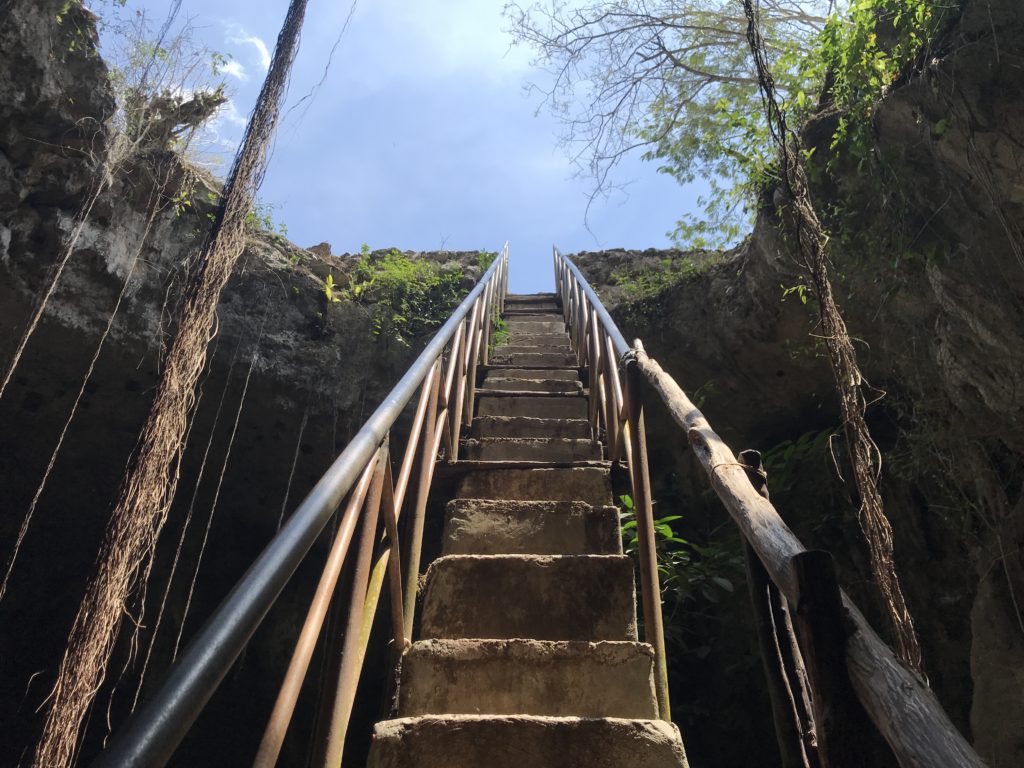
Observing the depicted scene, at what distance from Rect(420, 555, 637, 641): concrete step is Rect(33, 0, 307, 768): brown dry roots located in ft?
3.55

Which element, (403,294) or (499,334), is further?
(499,334)

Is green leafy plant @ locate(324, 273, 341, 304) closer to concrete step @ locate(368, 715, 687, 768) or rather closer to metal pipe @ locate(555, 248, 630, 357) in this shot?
metal pipe @ locate(555, 248, 630, 357)

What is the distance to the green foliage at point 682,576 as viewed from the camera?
315 cm

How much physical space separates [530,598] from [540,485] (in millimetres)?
702

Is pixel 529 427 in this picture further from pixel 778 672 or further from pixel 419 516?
pixel 778 672

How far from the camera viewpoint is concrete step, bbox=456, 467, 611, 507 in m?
2.65

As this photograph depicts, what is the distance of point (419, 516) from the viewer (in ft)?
6.81

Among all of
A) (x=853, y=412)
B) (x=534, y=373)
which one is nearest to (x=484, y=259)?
(x=534, y=373)

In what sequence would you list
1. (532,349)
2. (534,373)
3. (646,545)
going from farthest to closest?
(532,349), (534,373), (646,545)

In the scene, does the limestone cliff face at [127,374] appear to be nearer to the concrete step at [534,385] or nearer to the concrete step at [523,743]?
the concrete step at [534,385]

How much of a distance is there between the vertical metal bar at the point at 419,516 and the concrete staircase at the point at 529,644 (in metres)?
0.09

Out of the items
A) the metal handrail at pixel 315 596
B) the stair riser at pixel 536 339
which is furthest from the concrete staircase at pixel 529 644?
the stair riser at pixel 536 339

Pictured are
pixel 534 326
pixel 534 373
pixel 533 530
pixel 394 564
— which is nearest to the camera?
pixel 394 564

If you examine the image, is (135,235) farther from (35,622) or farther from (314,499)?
(314,499)
